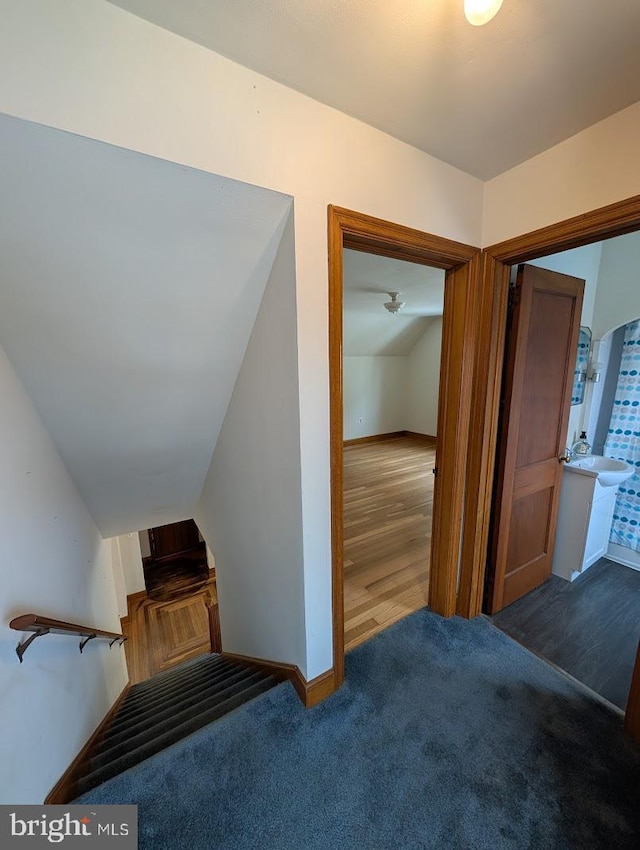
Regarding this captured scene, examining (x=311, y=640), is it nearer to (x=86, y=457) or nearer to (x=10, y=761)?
(x=10, y=761)

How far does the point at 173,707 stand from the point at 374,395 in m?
5.72

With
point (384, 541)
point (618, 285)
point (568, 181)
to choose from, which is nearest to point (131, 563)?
point (384, 541)

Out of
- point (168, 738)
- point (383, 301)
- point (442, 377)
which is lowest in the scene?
point (168, 738)

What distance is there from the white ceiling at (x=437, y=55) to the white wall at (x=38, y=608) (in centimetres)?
145

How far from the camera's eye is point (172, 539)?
21.7 ft

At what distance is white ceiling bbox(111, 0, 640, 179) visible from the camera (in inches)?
33.2

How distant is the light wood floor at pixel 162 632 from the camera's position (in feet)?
13.4

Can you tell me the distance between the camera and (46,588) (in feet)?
5.07

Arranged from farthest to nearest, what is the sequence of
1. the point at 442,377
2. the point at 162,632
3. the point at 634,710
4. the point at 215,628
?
the point at 162,632 < the point at 215,628 < the point at 442,377 < the point at 634,710

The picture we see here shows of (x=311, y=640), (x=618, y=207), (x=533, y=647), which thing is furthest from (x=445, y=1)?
(x=533, y=647)

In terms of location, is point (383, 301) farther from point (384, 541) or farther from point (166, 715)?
point (166, 715)

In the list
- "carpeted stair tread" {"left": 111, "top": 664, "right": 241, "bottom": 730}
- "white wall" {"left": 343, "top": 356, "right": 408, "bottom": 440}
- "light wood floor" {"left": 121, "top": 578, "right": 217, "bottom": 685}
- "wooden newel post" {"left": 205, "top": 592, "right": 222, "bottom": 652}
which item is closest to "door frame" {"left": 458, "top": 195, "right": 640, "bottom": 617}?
"carpeted stair tread" {"left": 111, "top": 664, "right": 241, "bottom": 730}
